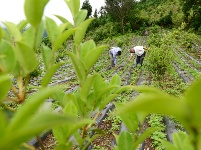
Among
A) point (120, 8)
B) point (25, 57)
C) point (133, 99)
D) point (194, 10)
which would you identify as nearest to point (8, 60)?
point (25, 57)

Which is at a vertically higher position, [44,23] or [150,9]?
[44,23]

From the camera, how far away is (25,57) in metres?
0.46

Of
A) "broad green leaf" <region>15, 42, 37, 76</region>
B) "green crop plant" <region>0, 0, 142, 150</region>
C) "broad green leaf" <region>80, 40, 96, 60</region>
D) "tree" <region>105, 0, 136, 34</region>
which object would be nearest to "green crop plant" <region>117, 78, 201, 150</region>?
"green crop plant" <region>0, 0, 142, 150</region>

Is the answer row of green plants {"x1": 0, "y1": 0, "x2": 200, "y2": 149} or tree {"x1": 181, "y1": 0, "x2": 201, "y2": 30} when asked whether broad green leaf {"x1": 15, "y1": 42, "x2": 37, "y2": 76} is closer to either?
row of green plants {"x1": 0, "y1": 0, "x2": 200, "y2": 149}

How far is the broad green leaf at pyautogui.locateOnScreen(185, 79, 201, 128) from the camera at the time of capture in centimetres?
24

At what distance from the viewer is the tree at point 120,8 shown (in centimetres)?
2509

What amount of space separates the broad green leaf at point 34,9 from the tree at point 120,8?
25.3 m

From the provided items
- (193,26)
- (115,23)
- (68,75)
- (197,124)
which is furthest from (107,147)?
(115,23)

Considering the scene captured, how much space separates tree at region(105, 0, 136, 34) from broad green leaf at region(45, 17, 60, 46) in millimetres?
25241

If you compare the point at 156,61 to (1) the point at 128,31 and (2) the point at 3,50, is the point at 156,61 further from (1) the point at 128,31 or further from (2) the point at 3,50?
(1) the point at 128,31

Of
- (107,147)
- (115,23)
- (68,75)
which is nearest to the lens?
(107,147)

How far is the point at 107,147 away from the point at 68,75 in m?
5.04

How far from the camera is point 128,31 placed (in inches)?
982

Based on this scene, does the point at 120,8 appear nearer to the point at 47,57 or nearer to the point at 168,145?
the point at 47,57
